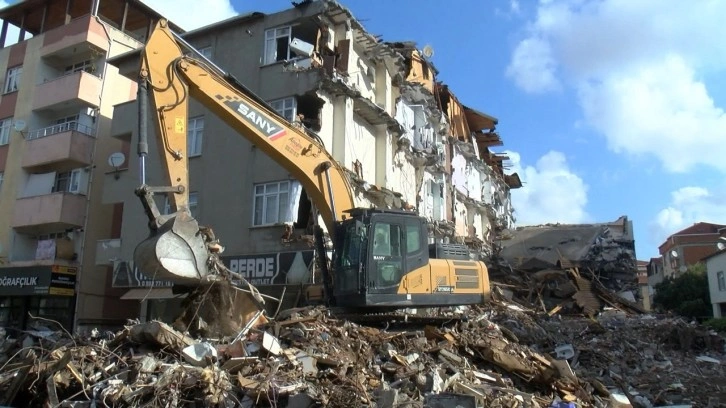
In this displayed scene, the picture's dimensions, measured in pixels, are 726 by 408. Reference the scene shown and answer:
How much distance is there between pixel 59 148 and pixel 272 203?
1218 cm

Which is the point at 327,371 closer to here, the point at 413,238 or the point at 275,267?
the point at 413,238

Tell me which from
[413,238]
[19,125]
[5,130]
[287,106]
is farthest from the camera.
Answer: [5,130]

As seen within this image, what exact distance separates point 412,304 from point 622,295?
1604cm

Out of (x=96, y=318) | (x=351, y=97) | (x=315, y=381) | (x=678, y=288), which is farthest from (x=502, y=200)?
(x=315, y=381)

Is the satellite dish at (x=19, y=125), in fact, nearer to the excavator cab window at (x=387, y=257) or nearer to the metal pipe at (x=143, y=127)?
the metal pipe at (x=143, y=127)

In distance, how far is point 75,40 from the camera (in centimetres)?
2728

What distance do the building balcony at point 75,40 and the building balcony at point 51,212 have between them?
698cm

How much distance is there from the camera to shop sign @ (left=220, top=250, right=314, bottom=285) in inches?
709

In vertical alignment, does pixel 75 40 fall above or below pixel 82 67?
above

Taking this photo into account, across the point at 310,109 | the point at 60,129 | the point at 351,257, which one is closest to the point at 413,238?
the point at 351,257

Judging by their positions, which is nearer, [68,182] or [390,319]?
[390,319]

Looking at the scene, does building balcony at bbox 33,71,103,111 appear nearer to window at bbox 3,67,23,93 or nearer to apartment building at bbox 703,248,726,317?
window at bbox 3,67,23,93

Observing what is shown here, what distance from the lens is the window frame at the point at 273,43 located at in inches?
845

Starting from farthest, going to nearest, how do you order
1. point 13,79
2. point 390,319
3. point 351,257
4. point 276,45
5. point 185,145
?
point 13,79 → point 276,45 → point 390,319 → point 351,257 → point 185,145
